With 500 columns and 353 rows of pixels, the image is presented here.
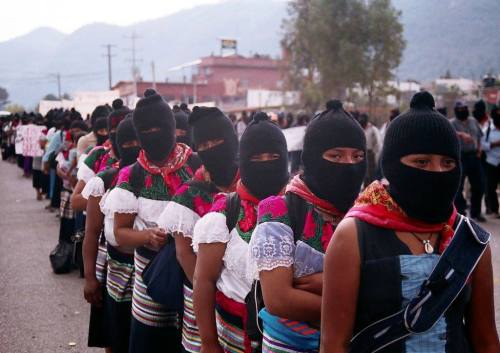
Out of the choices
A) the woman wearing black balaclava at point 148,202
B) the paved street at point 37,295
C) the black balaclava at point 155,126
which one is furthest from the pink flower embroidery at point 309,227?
the paved street at point 37,295

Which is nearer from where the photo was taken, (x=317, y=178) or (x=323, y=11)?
(x=317, y=178)

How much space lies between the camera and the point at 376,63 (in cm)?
4003

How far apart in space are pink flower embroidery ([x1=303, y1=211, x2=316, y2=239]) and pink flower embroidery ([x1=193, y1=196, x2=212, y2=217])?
1.06 metres

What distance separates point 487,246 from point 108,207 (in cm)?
251

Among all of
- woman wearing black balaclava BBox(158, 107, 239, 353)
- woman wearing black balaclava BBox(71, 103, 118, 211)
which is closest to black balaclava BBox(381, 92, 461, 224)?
woman wearing black balaclava BBox(158, 107, 239, 353)

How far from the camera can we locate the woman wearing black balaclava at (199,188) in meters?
3.42

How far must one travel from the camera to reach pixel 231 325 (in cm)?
301

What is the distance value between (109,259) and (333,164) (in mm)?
2399

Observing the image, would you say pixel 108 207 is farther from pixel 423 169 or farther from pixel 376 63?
pixel 376 63

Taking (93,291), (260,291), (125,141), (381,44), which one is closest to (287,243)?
(260,291)

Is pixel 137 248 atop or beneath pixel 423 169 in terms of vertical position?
beneath

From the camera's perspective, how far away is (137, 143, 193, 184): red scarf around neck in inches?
159

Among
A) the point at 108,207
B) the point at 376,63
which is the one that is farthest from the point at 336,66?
the point at 108,207

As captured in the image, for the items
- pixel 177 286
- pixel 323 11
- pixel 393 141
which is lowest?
pixel 177 286
